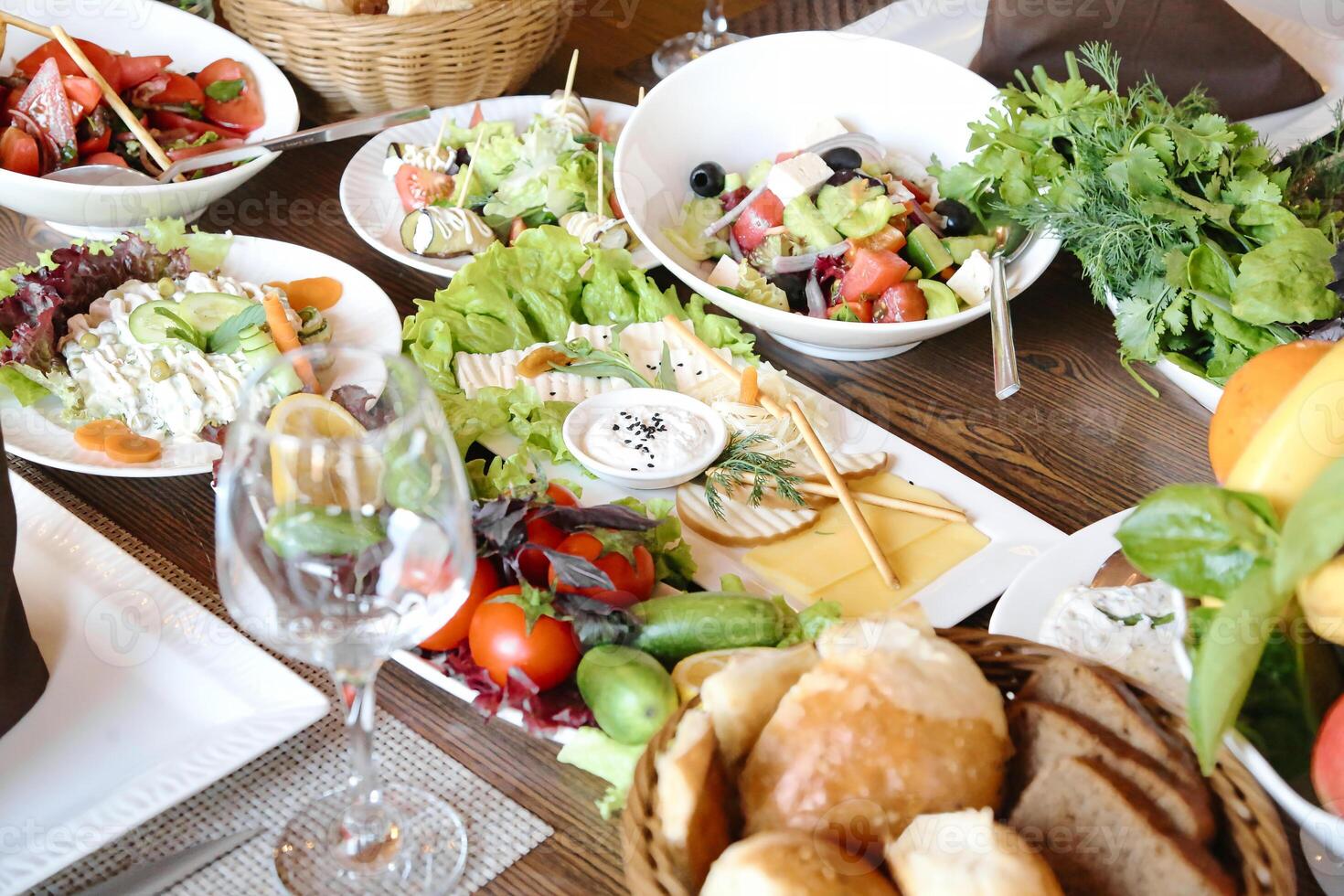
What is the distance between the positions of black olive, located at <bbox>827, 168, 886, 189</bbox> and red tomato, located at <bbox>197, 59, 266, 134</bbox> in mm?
876

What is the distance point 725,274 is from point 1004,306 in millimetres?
341

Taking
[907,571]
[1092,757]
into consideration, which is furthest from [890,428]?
[1092,757]

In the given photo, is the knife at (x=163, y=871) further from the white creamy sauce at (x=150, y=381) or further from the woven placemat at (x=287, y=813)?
the white creamy sauce at (x=150, y=381)

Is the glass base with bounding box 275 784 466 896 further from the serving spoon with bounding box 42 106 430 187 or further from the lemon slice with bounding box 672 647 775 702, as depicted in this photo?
the serving spoon with bounding box 42 106 430 187

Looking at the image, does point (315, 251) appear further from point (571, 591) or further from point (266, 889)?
point (266, 889)

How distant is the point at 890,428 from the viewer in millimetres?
1356

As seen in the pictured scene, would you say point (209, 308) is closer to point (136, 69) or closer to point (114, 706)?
point (114, 706)

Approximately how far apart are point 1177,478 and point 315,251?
1070mm

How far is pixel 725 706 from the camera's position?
29.3 inches

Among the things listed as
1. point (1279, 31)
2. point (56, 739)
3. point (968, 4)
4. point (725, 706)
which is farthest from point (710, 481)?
point (1279, 31)

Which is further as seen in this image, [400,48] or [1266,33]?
[1266,33]

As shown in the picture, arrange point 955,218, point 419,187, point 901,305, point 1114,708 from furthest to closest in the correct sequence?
point 419,187 → point 955,218 → point 901,305 → point 1114,708

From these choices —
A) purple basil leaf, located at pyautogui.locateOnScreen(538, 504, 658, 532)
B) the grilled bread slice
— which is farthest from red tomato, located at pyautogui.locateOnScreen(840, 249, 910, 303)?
purple basil leaf, located at pyautogui.locateOnScreen(538, 504, 658, 532)

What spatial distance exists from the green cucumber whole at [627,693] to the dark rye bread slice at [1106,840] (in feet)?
0.92
